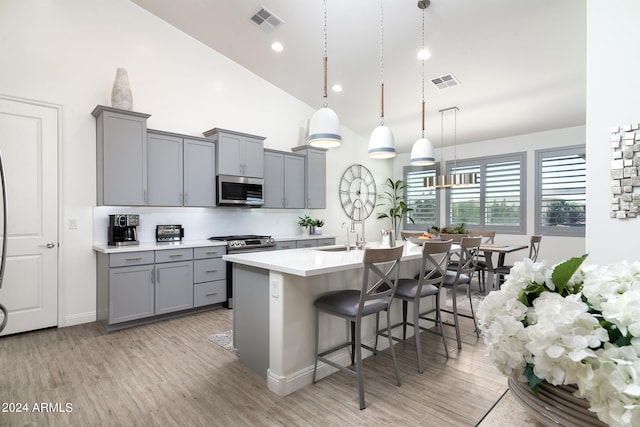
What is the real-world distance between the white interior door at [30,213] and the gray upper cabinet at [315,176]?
3.45 meters

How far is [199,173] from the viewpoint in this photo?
452cm

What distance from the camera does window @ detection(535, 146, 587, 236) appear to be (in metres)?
5.56

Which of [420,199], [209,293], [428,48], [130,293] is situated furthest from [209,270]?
[420,199]

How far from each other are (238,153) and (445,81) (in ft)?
10.4

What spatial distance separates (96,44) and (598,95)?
16.9 ft

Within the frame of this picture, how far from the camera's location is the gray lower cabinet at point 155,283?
3.57m

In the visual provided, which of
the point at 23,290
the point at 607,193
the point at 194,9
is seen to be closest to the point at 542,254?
the point at 607,193

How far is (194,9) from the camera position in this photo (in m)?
4.23

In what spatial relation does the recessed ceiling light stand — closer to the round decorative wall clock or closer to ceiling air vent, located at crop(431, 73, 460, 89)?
ceiling air vent, located at crop(431, 73, 460, 89)

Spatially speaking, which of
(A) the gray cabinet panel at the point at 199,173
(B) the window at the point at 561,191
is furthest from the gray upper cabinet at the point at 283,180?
(B) the window at the point at 561,191

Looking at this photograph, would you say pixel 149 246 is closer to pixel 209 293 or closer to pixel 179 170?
pixel 209 293

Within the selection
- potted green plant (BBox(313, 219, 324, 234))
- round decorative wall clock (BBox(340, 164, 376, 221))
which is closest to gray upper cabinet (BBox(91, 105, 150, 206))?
potted green plant (BBox(313, 219, 324, 234))

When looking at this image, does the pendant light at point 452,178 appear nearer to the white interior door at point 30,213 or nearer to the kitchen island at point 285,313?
the kitchen island at point 285,313

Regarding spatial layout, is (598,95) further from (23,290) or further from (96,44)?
(23,290)
